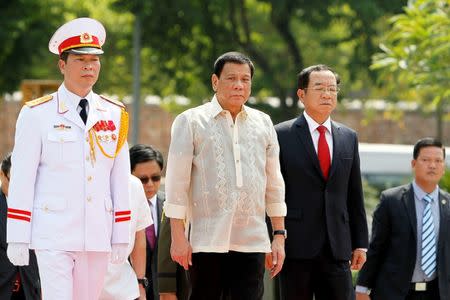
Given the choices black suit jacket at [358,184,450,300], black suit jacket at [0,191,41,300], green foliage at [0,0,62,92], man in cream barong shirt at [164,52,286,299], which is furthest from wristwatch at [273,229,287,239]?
green foliage at [0,0,62,92]

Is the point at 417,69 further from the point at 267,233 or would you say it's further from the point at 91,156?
the point at 91,156

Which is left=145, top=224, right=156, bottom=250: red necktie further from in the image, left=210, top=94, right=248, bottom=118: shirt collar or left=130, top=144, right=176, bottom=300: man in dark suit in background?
left=210, top=94, right=248, bottom=118: shirt collar

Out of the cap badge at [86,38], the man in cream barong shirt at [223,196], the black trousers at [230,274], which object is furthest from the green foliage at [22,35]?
the cap badge at [86,38]

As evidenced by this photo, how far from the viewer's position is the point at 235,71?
7.57 meters

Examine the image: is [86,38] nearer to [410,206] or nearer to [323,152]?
[323,152]

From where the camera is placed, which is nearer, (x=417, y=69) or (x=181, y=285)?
(x=181, y=285)

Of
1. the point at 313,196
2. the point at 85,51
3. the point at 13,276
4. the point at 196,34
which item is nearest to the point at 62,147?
the point at 85,51

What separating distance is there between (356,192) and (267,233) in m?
1.05

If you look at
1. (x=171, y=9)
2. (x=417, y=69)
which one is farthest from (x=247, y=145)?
(x=171, y=9)

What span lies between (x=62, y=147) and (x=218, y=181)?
1025 millimetres

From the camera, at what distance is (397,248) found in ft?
31.0

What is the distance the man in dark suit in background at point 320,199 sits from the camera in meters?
8.11

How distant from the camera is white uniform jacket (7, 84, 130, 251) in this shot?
6.74 meters

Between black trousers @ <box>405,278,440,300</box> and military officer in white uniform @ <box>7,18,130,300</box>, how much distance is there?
3130 mm
